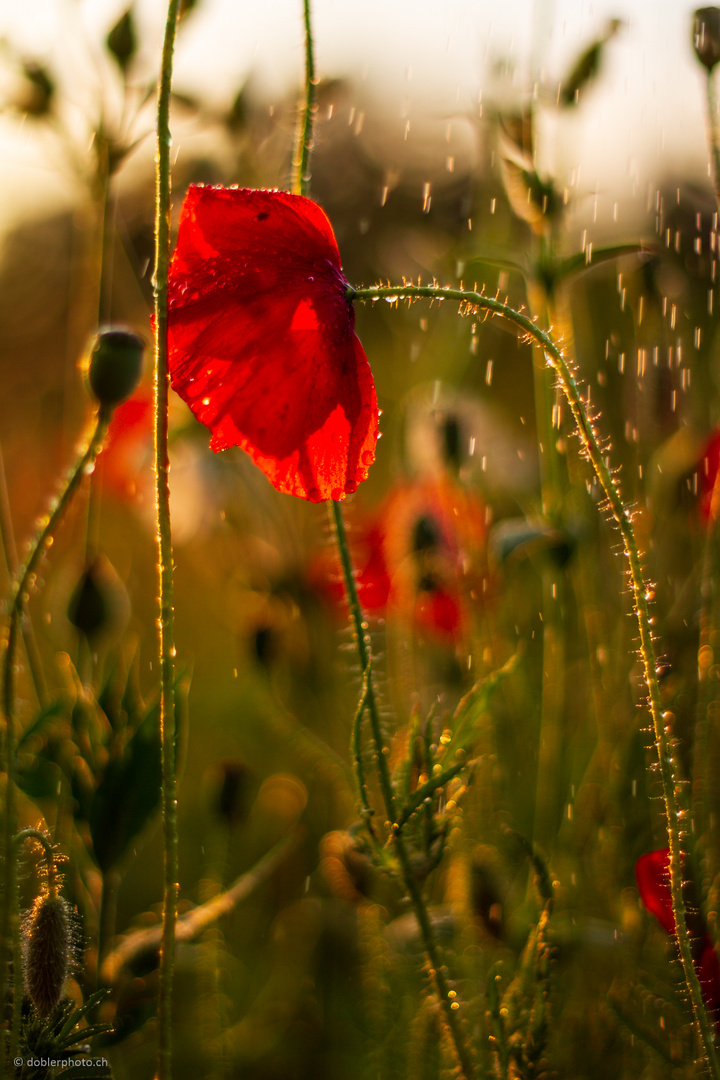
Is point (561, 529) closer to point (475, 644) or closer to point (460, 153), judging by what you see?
point (475, 644)

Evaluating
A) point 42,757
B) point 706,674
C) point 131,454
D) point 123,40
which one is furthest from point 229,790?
point 131,454

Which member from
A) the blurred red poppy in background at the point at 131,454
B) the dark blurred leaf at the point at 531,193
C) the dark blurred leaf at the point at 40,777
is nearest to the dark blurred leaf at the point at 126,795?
the dark blurred leaf at the point at 40,777

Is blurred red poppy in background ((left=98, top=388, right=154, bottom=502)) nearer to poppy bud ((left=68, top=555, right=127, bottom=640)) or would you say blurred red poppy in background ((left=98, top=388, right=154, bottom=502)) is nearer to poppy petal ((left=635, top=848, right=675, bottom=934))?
poppy bud ((left=68, top=555, right=127, bottom=640))

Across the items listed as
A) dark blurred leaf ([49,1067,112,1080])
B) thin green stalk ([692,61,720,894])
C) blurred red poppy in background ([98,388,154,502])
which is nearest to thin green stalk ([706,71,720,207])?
thin green stalk ([692,61,720,894])

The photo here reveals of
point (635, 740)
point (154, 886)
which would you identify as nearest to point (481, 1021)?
point (635, 740)

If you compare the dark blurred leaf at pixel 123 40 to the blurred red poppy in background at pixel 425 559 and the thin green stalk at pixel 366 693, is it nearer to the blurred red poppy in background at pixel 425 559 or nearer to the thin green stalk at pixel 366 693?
the thin green stalk at pixel 366 693

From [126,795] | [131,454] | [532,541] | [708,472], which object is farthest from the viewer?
[131,454]

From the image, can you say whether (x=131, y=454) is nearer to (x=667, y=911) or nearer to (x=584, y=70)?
(x=584, y=70)
